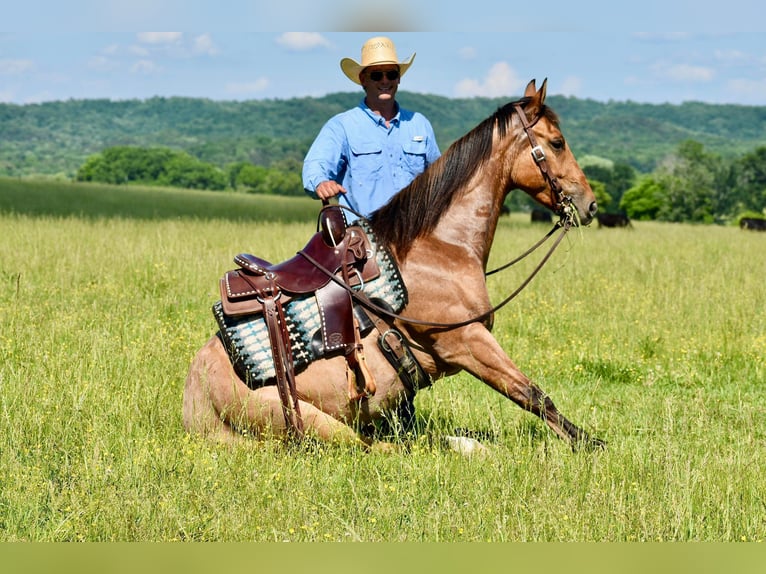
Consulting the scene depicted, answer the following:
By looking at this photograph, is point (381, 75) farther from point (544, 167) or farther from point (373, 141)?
point (544, 167)

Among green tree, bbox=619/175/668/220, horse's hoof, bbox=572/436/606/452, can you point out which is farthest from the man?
green tree, bbox=619/175/668/220

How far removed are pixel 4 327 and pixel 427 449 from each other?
4971mm

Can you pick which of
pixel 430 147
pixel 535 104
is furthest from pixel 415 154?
pixel 535 104

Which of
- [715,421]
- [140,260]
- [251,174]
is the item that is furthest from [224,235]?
[251,174]

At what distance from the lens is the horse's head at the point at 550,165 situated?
4.97 m

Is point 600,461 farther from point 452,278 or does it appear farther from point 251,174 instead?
point 251,174

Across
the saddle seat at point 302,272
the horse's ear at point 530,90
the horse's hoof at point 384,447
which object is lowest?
the horse's hoof at point 384,447

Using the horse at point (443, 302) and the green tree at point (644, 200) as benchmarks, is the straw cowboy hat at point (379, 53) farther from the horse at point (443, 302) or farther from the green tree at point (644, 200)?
the green tree at point (644, 200)

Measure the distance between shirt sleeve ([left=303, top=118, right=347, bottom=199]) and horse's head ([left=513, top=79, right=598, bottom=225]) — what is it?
1.28 m

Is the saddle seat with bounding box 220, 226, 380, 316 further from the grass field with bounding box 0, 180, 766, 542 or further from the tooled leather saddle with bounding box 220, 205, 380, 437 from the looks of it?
the grass field with bounding box 0, 180, 766, 542

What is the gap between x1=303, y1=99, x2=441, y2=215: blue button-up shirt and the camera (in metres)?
5.58

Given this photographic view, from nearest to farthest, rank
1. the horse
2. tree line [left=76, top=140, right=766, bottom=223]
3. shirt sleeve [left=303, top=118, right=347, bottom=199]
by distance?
the horse → shirt sleeve [left=303, top=118, right=347, bottom=199] → tree line [left=76, top=140, right=766, bottom=223]

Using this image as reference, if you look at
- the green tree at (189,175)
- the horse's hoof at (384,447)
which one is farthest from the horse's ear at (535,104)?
the green tree at (189,175)

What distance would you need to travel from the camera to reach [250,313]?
473 centimetres
